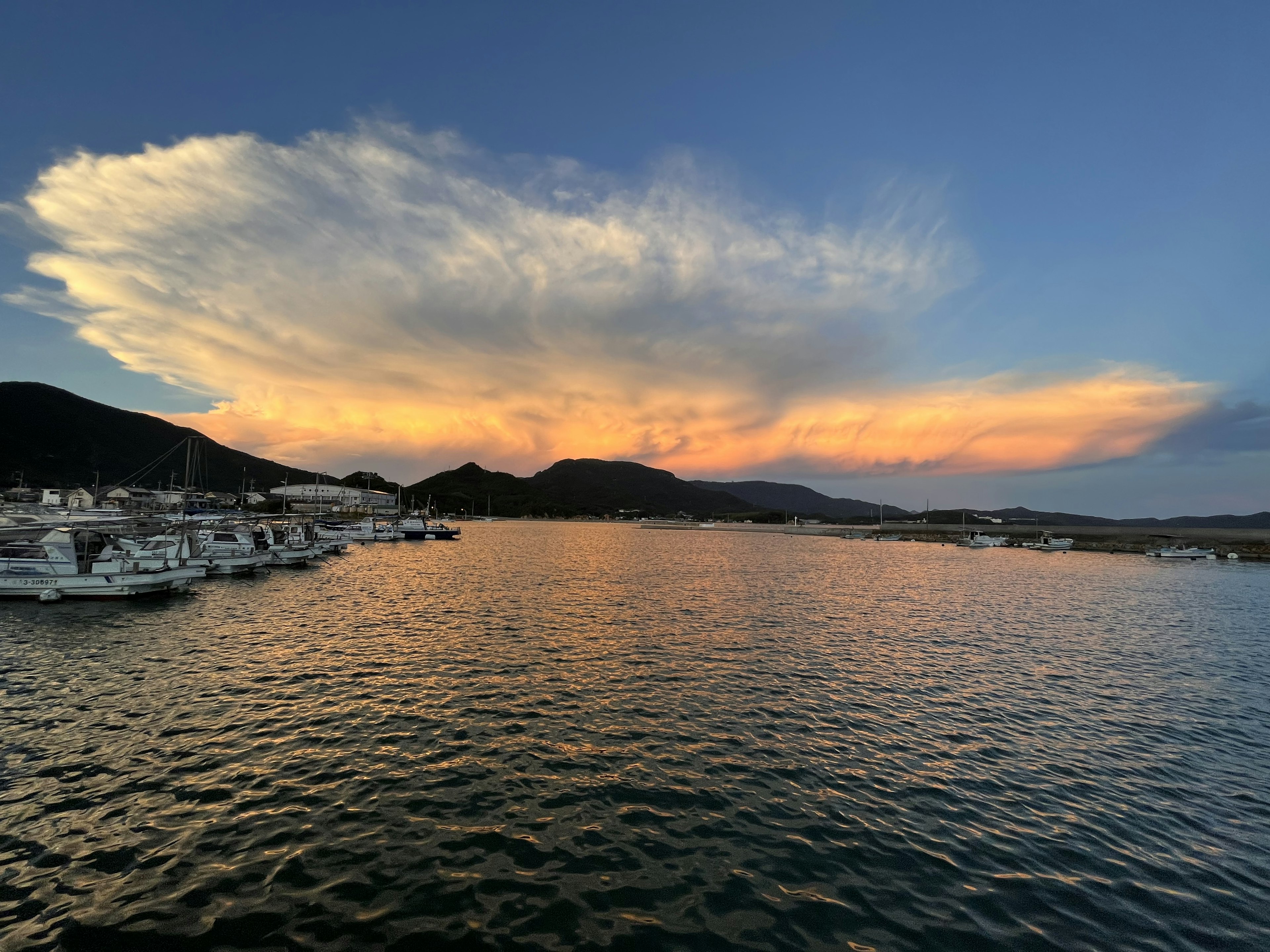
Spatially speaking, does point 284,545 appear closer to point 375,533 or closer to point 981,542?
point 375,533

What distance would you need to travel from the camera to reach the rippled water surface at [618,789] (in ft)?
29.5

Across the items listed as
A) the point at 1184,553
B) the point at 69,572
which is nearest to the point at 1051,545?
the point at 1184,553

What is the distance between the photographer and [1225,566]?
99.1m

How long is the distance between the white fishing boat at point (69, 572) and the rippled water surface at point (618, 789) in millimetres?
4986

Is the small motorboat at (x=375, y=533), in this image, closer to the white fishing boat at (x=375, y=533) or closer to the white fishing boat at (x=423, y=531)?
the white fishing boat at (x=375, y=533)

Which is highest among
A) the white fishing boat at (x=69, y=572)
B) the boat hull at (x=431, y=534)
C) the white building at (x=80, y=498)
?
the white building at (x=80, y=498)

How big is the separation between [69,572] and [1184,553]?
183438 millimetres

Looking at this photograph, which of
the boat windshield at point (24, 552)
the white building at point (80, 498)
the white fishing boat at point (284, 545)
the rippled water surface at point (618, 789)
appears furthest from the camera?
the white building at point (80, 498)

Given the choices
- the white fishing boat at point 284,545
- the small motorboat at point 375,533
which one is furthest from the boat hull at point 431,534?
the white fishing boat at point 284,545

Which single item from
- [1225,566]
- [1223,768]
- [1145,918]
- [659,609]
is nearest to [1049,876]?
[1145,918]

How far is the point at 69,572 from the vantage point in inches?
1416

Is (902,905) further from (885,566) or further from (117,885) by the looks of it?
(885,566)

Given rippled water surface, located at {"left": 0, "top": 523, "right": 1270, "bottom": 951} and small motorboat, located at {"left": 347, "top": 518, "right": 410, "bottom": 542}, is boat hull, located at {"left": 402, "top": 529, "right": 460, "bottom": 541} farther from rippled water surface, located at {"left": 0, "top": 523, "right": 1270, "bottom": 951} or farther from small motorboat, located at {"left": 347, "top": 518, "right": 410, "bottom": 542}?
rippled water surface, located at {"left": 0, "top": 523, "right": 1270, "bottom": 951}

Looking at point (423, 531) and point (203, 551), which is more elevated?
point (203, 551)
